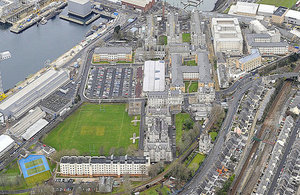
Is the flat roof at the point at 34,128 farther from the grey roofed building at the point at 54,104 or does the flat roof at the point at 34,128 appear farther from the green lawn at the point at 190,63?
the green lawn at the point at 190,63

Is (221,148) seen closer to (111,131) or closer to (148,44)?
(111,131)

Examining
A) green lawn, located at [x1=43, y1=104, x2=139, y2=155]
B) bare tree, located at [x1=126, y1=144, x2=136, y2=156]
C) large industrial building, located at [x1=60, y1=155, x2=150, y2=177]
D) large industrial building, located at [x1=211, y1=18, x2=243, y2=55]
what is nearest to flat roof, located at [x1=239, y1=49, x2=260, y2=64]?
large industrial building, located at [x1=211, y1=18, x2=243, y2=55]

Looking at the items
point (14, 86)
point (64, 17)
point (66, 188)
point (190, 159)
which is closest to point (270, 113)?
point (190, 159)

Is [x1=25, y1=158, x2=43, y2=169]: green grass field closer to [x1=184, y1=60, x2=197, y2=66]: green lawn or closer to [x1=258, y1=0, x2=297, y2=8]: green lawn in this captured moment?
[x1=184, y1=60, x2=197, y2=66]: green lawn

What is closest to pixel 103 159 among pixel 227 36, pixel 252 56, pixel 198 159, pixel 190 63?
pixel 198 159

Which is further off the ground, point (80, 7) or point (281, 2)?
point (281, 2)

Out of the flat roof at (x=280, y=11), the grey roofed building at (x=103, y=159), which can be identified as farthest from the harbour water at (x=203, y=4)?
the grey roofed building at (x=103, y=159)

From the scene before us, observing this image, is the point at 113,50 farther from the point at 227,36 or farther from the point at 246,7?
the point at 246,7
